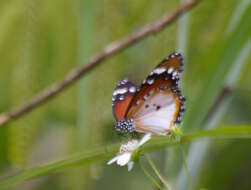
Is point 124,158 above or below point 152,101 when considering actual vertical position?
below

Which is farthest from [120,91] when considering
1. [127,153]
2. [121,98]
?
[127,153]

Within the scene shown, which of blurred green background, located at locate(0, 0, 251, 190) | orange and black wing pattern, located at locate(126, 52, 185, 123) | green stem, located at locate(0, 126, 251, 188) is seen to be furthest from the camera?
blurred green background, located at locate(0, 0, 251, 190)

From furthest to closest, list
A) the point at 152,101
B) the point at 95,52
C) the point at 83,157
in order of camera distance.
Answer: the point at 95,52
the point at 152,101
the point at 83,157

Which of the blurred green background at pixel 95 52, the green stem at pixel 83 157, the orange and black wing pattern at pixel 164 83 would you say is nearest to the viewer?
the green stem at pixel 83 157

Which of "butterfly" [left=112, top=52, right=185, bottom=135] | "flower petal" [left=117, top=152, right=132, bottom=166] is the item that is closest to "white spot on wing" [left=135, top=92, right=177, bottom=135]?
"butterfly" [left=112, top=52, right=185, bottom=135]

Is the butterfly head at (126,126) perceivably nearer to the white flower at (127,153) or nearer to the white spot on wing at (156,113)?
the white spot on wing at (156,113)

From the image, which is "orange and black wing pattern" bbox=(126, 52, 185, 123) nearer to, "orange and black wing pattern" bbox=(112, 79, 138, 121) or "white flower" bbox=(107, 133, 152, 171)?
"orange and black wing pattern" bbox=(112, 79, 138, 121)

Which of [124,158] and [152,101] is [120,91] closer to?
[152,101]

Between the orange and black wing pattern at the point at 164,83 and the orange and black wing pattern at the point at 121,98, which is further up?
the orange and black wing pattern at the point at 121,98

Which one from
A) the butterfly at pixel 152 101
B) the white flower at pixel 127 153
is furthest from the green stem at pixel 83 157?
the butterfly at pixel 152 101

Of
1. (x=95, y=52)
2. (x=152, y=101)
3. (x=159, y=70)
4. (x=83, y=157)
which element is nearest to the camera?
(x=83, y=157)
